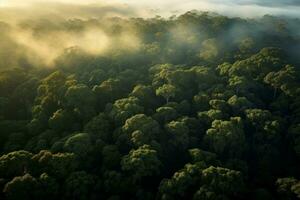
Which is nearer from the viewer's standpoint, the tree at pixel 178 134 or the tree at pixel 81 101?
the tree at pixel 178 134

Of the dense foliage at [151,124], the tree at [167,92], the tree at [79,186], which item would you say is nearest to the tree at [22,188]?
the dense foliage at [151,124]

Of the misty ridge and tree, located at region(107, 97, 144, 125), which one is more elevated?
the misty ridge

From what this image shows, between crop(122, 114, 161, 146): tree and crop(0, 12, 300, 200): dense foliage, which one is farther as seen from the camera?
crop(122, 114, 161, 146): tree

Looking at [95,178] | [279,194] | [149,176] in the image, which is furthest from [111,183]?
[279,194]

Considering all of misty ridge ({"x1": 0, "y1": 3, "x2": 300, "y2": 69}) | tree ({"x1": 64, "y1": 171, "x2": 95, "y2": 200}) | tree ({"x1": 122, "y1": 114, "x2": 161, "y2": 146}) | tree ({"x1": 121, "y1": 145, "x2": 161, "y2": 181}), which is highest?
misty ridge ({"x1": 0, "y1": 3, "x2": 300, "y2": 69})

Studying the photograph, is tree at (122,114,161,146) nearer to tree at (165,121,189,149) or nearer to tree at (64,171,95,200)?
tree at (165,121,189,149)

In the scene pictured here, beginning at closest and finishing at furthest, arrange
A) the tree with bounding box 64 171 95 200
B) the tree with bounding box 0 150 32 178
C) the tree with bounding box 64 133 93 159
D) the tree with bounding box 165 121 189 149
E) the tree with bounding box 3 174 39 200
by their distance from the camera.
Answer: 1. the tree with bounding box 3 174 39 200
2. the tree with bounding box 64 171 95 200
3. the tree with bounding box 0 150 32 178
4. the tree with bounding box 64 133 93 159
5. the tree with bounding box 165 121 189 149

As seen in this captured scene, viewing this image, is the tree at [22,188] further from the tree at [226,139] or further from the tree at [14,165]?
the tree at [226,139]

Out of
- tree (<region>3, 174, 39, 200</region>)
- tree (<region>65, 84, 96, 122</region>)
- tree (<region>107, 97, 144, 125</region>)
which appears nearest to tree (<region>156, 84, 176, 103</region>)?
tree (<region>107, 97, 144, 125</region>)
